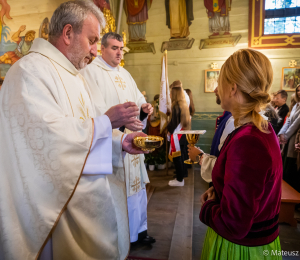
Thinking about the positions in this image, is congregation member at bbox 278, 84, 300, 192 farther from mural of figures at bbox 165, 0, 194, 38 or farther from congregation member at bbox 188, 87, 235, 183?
mural of figures at bbox 165, 0, 194, 38

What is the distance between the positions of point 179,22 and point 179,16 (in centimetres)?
18

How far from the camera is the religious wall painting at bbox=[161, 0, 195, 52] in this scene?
739cm

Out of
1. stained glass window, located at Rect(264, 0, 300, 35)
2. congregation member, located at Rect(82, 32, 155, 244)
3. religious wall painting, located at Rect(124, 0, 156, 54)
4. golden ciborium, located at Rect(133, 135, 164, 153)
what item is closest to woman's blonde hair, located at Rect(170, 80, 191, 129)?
congregation member, located at Rect(82, 32, 155, 244)

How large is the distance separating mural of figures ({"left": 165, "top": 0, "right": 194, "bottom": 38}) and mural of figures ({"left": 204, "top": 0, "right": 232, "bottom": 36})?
57 centimetres

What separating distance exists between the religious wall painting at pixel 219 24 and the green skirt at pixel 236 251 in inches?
281

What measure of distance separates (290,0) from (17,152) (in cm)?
872

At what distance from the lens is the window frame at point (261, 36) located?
696 centimetres

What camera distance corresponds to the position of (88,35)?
1466 millimetres

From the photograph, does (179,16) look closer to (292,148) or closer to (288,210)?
(292,148)

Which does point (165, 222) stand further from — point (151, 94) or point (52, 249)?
point (151, 94)

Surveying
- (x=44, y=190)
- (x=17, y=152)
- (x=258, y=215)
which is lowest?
(x=258, y=215)

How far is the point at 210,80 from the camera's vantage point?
7508mm

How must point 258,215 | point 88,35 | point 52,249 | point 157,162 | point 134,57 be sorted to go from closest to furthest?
point 258,215 < point 52,249 < point 88,35 < point 157,162 < point 134,57

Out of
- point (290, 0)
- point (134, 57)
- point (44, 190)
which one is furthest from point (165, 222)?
point (290, 0)
